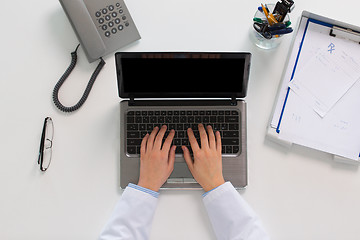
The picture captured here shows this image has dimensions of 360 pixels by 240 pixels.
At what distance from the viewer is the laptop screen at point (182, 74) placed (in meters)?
0.78

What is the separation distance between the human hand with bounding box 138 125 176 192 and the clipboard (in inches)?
10.5

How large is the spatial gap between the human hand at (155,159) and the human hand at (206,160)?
0.14 feet

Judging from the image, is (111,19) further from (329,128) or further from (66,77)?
(329,128)

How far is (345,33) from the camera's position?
89cm

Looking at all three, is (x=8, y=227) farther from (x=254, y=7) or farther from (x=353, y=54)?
(x=353, y=54)

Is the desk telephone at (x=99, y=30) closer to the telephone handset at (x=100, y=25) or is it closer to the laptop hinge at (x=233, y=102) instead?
the telephone handset at (x=100, y=25)

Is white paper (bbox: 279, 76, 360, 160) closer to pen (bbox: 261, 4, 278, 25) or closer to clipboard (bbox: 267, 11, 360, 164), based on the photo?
clipboard (bbox: 267, 11, 360, 164)

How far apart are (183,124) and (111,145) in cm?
20

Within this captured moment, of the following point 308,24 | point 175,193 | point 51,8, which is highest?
point 51,8

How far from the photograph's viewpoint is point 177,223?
86cm

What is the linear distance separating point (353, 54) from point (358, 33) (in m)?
0.06

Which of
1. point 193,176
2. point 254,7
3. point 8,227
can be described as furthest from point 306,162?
point 8,227

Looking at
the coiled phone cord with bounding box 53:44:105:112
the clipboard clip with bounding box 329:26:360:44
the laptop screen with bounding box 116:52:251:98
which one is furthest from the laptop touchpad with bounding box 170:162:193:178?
the clipboard clip with bounding box 329:26:360:44

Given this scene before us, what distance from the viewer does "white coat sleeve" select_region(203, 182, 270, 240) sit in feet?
2.68
